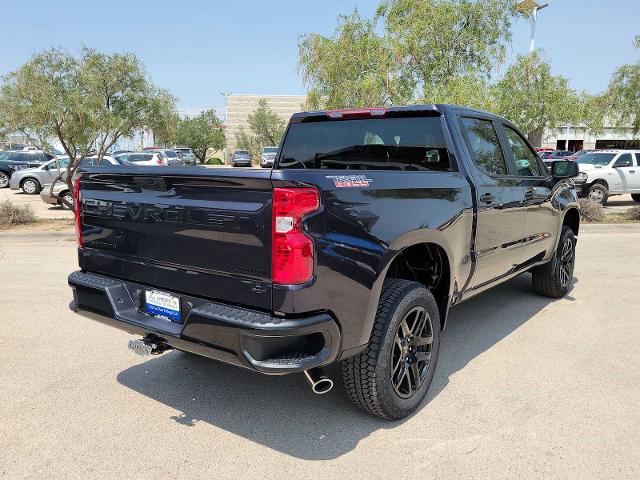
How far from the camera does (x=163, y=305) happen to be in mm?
3000

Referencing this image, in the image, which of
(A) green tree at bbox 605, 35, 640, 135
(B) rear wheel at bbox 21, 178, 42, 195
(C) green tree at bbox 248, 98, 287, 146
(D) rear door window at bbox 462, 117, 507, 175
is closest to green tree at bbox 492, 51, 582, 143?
(A) green tree at bbox 605, 35, 640, 135

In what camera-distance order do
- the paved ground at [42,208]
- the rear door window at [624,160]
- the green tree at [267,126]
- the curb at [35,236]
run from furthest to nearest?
the green tree at [267,126] → the rear door window at [624,160] → the paved ground at [42,208] → the curb at [35,236]

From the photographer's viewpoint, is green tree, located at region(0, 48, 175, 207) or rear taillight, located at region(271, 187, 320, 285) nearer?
rear taillight, located at region(271, 187, 320, 285)

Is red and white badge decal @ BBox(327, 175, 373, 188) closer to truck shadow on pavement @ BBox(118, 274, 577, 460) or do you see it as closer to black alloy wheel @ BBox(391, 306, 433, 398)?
black alloy wheel @ BBox(391, 306, 433, 398)

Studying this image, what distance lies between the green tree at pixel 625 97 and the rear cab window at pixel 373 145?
26.4m

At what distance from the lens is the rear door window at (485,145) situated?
4.14m

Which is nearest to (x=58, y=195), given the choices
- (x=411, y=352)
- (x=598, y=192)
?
(x=411, y=352)

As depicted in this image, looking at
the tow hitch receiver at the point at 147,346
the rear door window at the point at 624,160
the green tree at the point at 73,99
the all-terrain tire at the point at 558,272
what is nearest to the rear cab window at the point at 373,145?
→ the tow hitch receiver at the point at 147,346

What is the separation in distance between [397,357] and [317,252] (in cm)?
108

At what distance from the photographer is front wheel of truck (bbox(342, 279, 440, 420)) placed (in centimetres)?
299

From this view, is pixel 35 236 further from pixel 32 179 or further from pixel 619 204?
pixel 619 204

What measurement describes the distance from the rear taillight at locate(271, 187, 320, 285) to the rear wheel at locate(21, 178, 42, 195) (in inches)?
855

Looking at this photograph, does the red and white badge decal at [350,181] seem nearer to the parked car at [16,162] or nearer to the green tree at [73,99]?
the green tree at [73,99]

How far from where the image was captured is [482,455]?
2881 millimetres
